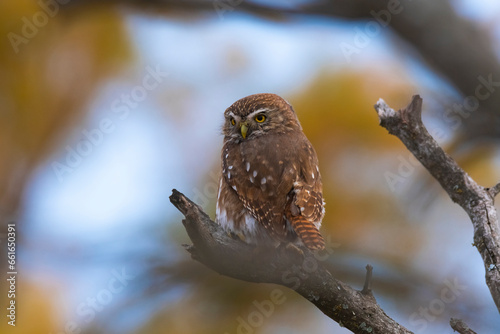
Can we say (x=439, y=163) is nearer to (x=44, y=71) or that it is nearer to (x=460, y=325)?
(x=460, y=325)

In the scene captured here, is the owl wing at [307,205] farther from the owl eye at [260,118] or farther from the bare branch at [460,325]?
the bare branch at [460,325]

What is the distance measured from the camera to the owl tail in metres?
4.05

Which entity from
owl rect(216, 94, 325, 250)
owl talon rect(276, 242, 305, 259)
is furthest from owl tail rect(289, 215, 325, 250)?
owl talon rect(276, 242, 305, 259)

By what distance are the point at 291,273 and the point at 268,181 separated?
123cm

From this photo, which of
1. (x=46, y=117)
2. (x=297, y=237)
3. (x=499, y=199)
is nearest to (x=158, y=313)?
(x=297, y=237)

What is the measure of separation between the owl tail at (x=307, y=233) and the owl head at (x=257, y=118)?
132cm

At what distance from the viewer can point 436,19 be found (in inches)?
192

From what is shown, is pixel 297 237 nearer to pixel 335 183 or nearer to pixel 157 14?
pixel 335 183

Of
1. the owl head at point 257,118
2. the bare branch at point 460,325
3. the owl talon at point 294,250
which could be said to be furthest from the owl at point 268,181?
the bare branch at point 460,325

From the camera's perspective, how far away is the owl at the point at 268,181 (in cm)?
456

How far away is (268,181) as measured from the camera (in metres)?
4.74

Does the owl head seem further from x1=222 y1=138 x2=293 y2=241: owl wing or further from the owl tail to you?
the owl tail

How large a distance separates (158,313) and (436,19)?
4096mm

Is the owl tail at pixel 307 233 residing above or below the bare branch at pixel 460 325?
above
